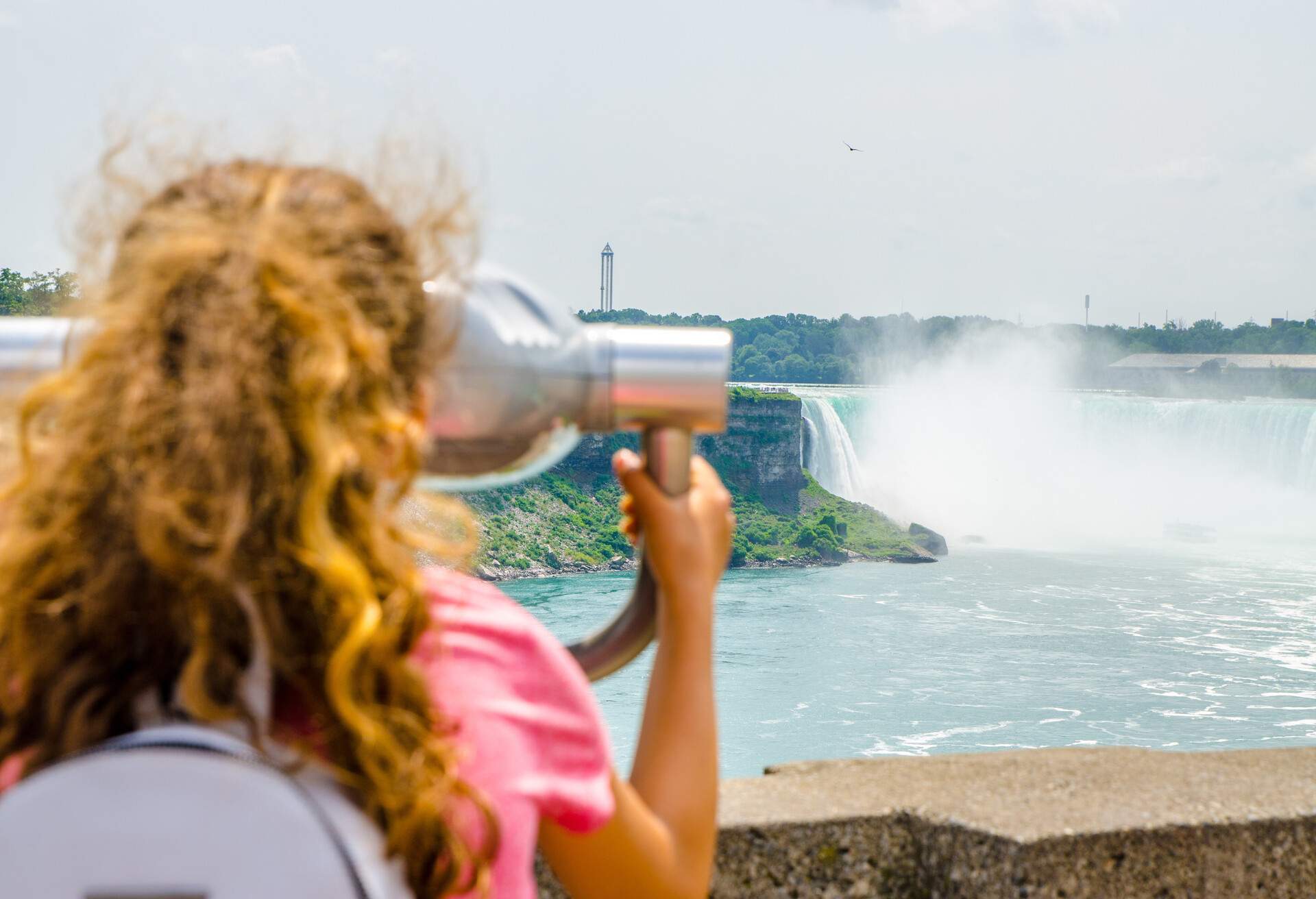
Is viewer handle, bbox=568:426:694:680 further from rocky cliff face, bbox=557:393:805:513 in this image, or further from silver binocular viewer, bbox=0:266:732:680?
rocky cliff face, bbox=557:393:805:513

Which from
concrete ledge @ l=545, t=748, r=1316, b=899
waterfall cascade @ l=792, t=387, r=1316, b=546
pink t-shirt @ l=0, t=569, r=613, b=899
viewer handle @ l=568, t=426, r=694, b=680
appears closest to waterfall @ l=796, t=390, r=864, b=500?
waterfall cascade @ l=792, t=387, r=1316, b=546

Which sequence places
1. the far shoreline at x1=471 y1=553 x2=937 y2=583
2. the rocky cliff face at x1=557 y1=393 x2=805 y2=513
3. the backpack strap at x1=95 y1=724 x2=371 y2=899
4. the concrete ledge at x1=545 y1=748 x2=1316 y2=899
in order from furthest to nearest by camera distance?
1. the far shoreline at x1=471 y1=553 x2=937 y2=583
2. the rocky cliff face at x1=557 y1=393 x2=805 y2=513
3. the concrete ledge at x1=545 y1=748 x2=1316 y2=899
4. the backpack strap at x1=95 y1=724 x2=371 y2=899

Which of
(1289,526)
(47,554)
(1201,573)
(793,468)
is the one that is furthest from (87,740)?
A: (1289,526)

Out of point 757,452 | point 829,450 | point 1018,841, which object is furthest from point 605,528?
point 1018,841

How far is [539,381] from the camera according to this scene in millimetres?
811

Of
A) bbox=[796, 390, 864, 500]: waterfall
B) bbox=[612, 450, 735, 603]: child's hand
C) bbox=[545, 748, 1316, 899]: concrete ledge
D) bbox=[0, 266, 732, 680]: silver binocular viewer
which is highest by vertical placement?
bbox=[0, 266, 732, 680]: silver binocular viewer

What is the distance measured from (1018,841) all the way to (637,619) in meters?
0.70

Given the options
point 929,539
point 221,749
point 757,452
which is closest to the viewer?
point 221,749

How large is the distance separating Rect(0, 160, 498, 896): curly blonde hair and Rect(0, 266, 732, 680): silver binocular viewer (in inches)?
4.7

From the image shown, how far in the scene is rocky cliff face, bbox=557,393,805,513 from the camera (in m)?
56.4

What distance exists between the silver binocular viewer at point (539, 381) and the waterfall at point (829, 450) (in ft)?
192

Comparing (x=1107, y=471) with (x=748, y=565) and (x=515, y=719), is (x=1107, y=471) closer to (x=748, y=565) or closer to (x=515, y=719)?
(x=748, y=565)

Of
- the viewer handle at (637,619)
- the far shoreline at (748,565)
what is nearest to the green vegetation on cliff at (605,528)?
the far shoreline at (748,565)

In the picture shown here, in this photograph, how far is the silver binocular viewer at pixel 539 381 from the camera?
2.59 feet
